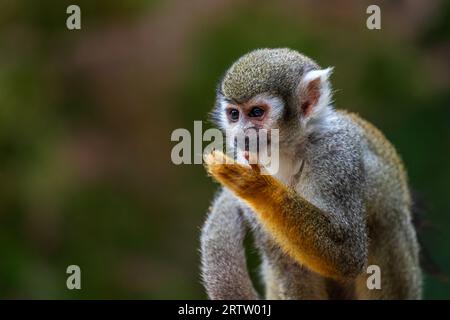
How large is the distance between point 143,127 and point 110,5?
4.81ft

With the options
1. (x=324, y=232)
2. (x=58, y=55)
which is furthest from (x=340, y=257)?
(x=58, y=55)

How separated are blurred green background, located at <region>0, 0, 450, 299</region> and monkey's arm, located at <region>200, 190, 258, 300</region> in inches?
86.6

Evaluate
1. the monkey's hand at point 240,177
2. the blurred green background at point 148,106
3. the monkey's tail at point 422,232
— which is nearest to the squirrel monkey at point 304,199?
the monkey's hand at point 240,177

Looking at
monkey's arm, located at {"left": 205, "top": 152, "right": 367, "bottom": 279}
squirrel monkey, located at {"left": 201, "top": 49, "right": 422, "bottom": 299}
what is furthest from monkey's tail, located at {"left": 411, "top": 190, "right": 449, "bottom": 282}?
monkey's arm, located at {"left": 205, "top": 152, "right": 367, "bottom": 279}

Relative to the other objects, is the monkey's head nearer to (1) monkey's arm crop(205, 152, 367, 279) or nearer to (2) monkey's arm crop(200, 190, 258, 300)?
(1) monkey's arm crop(205, 152, 367, 279)

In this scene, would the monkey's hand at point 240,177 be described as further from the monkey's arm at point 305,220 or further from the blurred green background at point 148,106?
the blurred green background at point 148,106

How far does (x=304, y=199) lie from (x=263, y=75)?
0.61m

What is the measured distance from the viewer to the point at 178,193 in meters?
7.83

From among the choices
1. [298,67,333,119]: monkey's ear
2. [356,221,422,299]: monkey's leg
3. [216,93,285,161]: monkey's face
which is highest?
[298,67,333,119]: monkey's ear

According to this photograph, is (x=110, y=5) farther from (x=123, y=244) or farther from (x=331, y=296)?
(x=331, y=296)

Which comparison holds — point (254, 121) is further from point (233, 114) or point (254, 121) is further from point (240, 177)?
point (240, 177)

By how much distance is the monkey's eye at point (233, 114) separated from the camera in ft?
11.5

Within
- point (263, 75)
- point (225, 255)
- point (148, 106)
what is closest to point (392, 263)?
point (225, 255)

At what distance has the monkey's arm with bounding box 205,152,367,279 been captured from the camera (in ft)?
11.0
